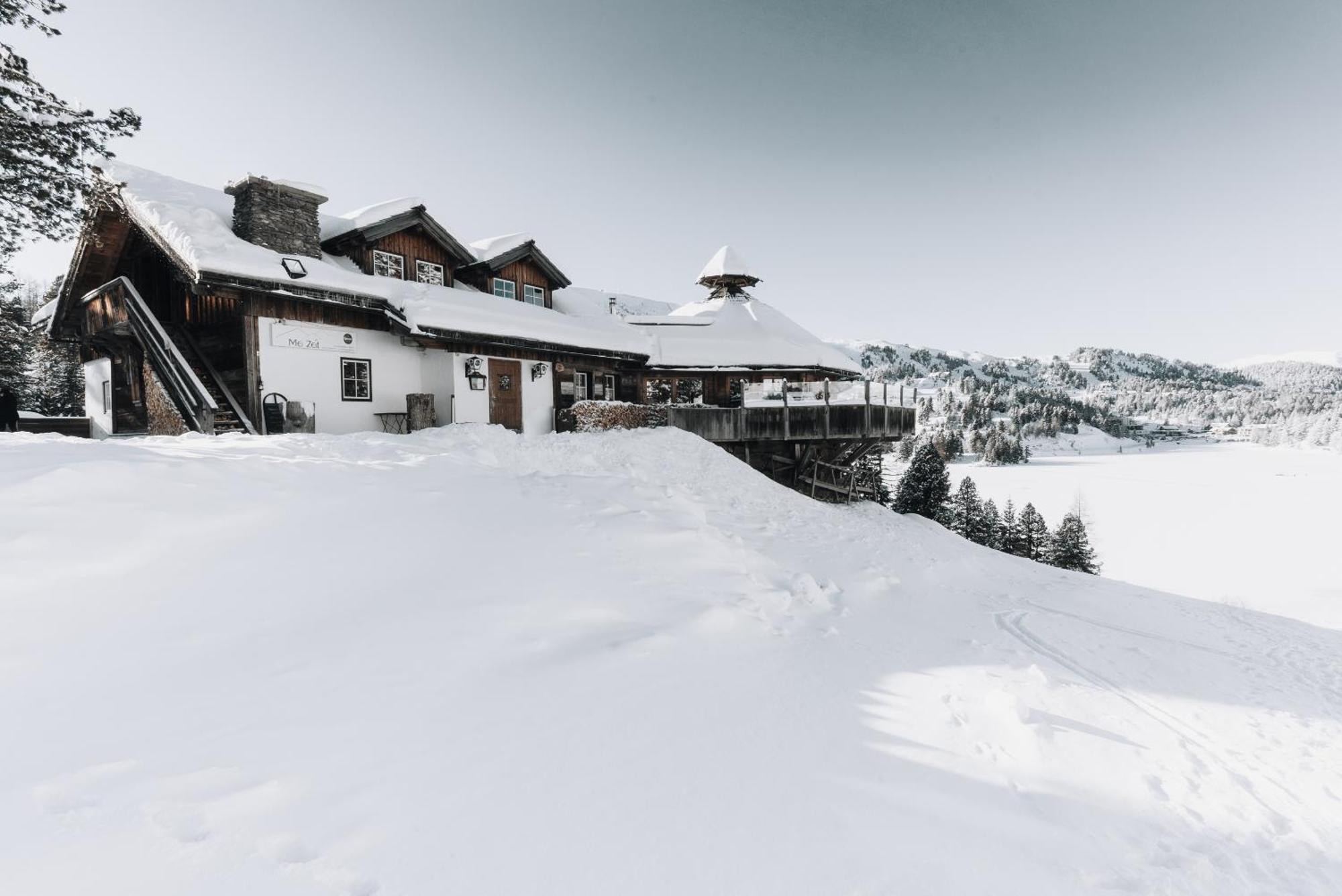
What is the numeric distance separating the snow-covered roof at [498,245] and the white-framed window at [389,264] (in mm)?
2563

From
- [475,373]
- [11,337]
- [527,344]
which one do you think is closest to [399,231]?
[475,373]

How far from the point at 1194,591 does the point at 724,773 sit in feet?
173

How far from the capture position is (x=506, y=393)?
56.2 ft

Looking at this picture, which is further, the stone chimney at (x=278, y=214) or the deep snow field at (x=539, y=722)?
the stone chimney at (x=278, y=214)

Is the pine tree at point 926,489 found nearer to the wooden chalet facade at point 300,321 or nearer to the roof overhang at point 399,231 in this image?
the wooden chalet facade at point 300,321

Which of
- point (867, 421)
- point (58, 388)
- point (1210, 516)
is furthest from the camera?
point (1210, 516)

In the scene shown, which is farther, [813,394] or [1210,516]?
[1210,516]

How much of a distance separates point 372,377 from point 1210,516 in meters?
96.6

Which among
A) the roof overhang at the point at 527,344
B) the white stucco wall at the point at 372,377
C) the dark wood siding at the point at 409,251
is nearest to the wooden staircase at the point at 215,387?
the white stucco wall at the point at 372,377

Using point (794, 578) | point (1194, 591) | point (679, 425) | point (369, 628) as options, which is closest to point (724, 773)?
point (369, 628)

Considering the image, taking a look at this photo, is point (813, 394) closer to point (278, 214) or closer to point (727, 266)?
point (727, 266)

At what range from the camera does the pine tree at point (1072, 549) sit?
4047 centimetres

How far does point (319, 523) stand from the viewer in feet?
19.5

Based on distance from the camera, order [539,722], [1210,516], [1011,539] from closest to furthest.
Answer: [539,722], [1011,539], [1210,516]
